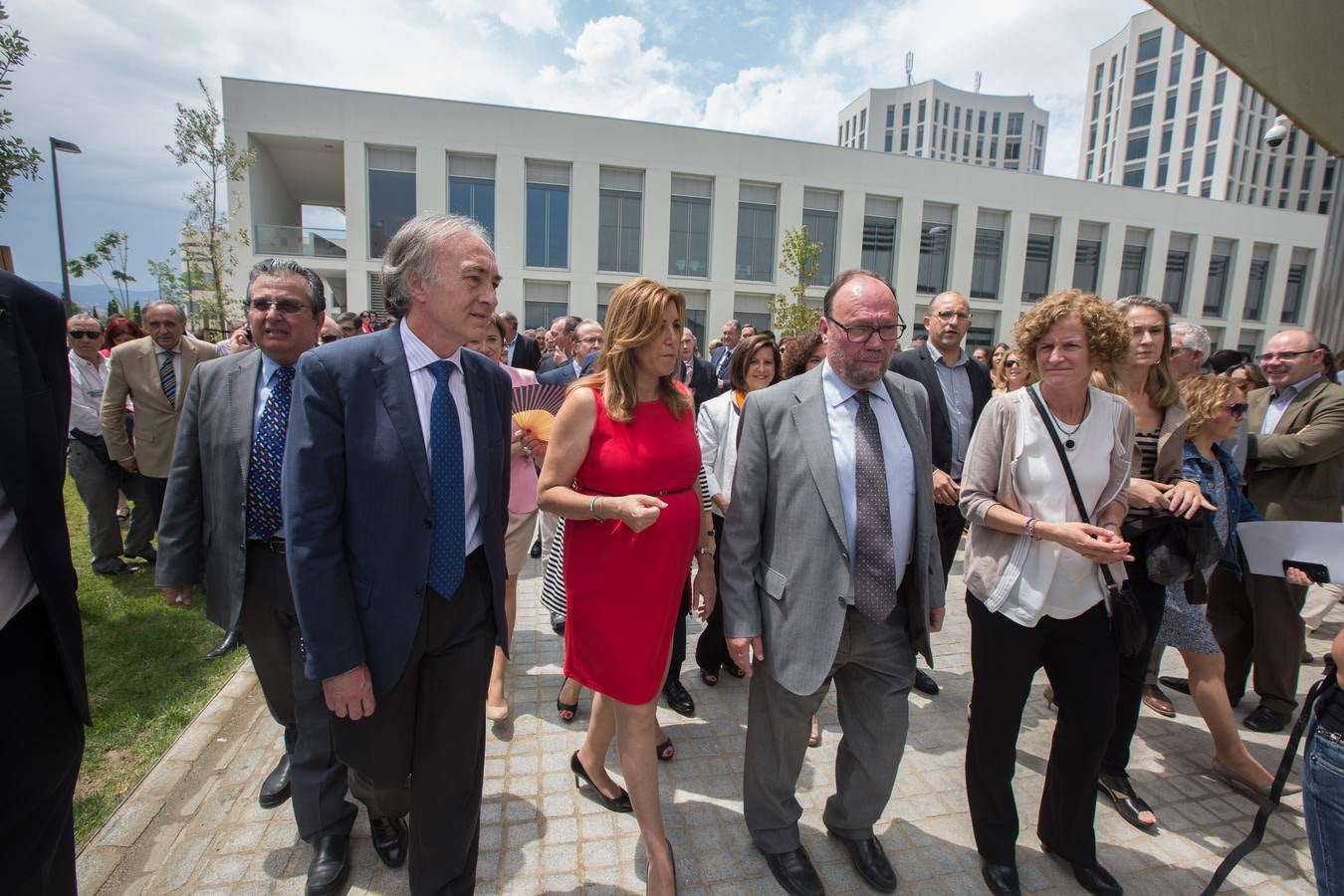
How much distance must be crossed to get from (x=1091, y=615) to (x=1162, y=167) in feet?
263

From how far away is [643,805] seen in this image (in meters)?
2.47

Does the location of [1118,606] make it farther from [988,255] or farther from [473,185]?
[988,255]

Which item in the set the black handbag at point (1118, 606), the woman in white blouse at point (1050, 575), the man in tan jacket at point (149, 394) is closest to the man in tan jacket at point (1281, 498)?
the black handbag at point (1118, 606)

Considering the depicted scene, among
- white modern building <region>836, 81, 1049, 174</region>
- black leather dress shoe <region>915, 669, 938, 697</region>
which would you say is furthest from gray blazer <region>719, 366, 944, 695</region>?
white modern building <region>836, 81, 1049, 174</region>

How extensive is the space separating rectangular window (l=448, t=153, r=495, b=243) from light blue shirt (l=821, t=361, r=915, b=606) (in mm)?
25266

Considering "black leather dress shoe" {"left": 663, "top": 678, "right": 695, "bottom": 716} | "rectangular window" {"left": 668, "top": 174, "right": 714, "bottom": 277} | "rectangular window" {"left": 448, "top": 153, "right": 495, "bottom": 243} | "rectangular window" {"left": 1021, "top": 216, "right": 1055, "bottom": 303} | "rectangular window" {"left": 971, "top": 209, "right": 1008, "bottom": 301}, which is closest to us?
"black leather dress shoe" {"left": 663, "top": 678, "right": 695, "bottom": 716}

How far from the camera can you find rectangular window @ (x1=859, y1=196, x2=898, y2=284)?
2986cm

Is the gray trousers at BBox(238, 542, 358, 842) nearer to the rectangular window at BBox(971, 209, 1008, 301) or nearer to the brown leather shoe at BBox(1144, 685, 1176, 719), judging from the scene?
the brown leather shoe at BBox(1144, 685, 1176, 719)

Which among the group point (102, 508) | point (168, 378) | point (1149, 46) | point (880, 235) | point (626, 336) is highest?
point (1149, 46)

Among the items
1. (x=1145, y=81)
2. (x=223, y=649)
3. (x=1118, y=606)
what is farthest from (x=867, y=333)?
(x=1145, y=81)

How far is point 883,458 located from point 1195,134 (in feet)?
255

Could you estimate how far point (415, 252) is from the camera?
2.00m

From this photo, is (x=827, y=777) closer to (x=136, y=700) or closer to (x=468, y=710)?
(x=468, y=710)

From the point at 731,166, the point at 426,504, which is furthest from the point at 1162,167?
the point at 426,504
